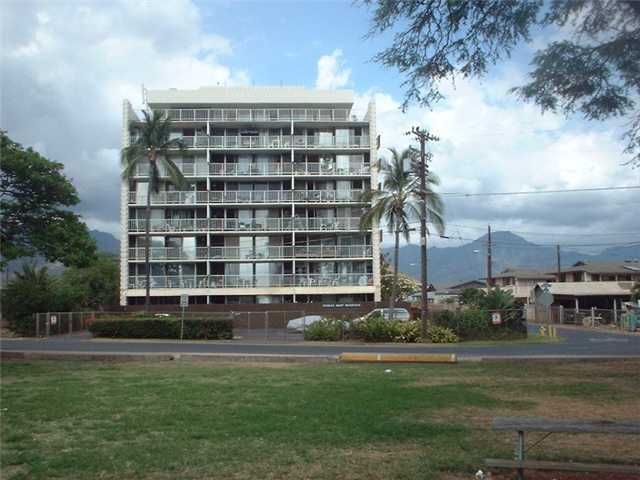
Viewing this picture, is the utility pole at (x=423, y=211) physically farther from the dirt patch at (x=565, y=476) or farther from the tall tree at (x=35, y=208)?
the dirt patch at (x=565, y=476)

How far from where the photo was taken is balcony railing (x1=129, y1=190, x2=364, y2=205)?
175ft

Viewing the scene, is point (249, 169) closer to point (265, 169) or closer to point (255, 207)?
point (265, 169)

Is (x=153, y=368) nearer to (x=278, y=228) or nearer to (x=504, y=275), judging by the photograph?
(x=278, y=228)

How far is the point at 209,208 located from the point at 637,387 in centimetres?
4389

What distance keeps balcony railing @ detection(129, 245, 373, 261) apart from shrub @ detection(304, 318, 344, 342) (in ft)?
64.4

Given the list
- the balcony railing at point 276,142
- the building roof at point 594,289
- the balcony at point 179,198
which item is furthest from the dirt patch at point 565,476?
the building roof at point 594,289

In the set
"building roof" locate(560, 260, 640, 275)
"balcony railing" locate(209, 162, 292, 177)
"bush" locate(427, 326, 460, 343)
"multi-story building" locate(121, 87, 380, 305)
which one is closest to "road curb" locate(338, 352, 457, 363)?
"bush" locate(427, 326, 460, 343)

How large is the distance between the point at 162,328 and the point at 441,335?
14.9 metres

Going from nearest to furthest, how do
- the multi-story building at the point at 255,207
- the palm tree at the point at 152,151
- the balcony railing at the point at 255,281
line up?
the palm tree at the point at 152,151, the balcony railing at the point at 255,281, the multi-story building at the point at 255,207

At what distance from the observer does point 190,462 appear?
→ 6883 mm

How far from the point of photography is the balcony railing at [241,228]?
5338cm

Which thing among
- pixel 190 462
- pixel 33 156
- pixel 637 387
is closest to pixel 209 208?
pixel 33 156

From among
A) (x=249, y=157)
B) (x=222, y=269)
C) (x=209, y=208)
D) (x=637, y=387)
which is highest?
(x=249, y=157)

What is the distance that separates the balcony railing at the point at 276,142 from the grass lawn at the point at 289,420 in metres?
39.3
